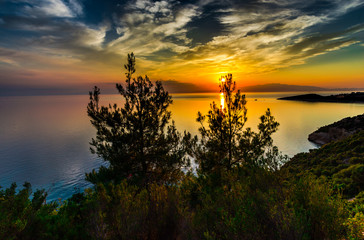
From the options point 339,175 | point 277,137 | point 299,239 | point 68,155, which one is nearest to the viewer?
point 299,239

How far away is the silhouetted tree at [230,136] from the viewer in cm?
1775

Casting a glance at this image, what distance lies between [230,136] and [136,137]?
910cm

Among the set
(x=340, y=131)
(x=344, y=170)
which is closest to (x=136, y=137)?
(x=344, y=170)

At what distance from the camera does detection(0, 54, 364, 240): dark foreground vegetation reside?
5781 mm

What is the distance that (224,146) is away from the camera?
18.5m

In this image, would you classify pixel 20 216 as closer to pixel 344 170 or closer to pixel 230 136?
pixel 230 136

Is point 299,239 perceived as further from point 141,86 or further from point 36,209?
point 141,86

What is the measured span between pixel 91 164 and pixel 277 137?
6361 centimetres

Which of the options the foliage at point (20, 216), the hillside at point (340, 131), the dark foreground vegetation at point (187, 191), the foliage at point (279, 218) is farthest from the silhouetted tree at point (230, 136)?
the hillside at point (340, 131)

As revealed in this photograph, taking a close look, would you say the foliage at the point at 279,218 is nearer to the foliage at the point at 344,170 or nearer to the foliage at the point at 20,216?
the foliage at the point at 344,170

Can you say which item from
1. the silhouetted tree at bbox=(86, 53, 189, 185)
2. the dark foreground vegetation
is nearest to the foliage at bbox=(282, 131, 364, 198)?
the dark foreground vegetation

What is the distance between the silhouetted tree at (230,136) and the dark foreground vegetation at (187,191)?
98mm

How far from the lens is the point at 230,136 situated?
59.9ft

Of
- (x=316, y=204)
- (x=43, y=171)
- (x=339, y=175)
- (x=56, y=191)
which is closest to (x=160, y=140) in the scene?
(x=316, y=204)
